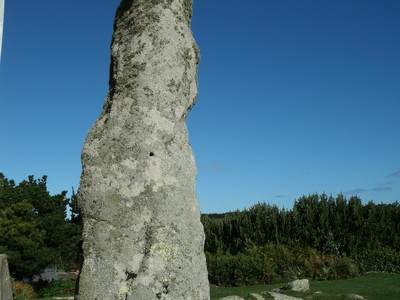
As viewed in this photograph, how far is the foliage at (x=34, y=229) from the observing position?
1802cm

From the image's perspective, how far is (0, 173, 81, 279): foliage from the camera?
18.0 meters

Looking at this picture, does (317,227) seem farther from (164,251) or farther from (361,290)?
(164,251)

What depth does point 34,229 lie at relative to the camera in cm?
1875

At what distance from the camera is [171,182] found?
15.2 feet

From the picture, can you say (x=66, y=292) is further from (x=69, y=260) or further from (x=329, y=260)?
(x=329, y=260)

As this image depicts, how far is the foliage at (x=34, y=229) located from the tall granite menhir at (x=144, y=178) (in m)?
14.8

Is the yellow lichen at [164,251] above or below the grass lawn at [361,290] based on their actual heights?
above

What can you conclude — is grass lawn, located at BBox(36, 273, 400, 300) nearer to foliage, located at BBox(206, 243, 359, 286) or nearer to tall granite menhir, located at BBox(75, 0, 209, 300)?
foliage, located at BBox(206, 243, 359, 286)

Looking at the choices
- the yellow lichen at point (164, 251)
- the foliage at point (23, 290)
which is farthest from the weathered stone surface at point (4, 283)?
the foliage at point (23, 290)

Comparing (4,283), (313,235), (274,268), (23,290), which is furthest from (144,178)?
(313,235)

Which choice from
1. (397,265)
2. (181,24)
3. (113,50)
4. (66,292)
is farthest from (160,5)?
(397,265)

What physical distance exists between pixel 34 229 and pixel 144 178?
52.2 ft

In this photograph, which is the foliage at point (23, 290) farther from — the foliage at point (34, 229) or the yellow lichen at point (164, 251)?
the yellow lichen at point (164, 251)

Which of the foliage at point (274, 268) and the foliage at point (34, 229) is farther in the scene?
the foliage at point (274, 268)
